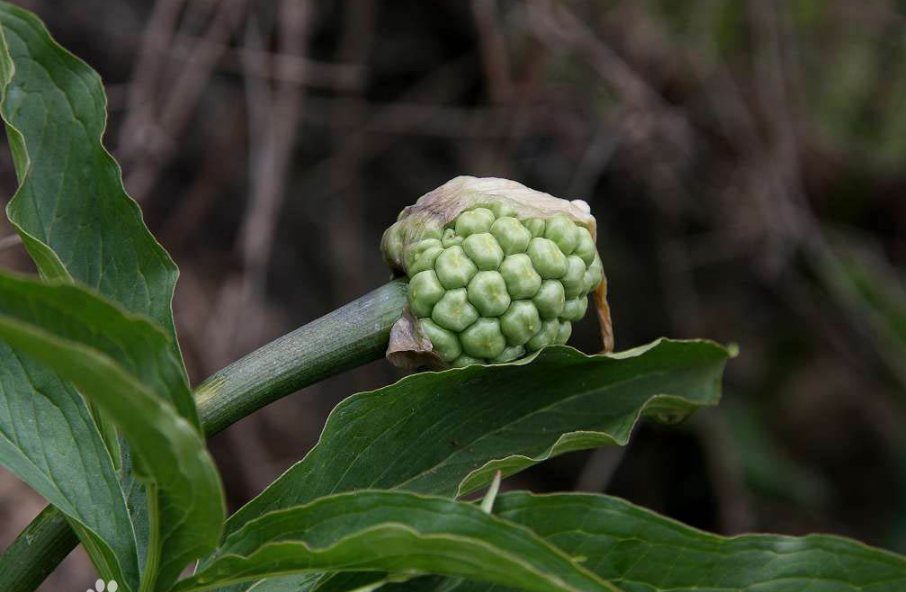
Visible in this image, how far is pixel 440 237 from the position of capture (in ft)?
4.36

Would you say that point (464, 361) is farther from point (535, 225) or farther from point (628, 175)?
point (628, 175)

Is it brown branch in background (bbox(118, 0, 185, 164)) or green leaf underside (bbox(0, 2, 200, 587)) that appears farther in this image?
brown branch in background (bbox(118, 0, 185, 164))

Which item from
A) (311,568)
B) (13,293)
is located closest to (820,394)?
(311,568)

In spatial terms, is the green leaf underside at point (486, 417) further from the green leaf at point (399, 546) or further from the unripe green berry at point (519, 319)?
the green leaf at point (399, 546)

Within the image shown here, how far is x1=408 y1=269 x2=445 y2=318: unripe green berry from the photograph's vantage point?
1.27 meters

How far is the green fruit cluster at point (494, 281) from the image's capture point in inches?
49.7

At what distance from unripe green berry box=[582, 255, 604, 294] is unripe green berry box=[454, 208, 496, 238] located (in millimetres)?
175

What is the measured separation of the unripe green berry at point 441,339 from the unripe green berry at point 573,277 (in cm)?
19

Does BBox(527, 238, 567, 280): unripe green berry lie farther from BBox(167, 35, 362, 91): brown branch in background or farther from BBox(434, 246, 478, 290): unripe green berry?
BBox(167, 35, 362, 91): brown branch in background

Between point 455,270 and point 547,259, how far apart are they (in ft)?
0.46

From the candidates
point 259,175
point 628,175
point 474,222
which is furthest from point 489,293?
point 628,175

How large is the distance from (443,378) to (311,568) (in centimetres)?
33

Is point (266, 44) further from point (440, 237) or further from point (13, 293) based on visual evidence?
point (13, 293)

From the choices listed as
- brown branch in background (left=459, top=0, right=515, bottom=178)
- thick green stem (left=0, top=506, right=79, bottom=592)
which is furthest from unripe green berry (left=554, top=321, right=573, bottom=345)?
brown branch in background (left=459, top=0, right=515, bottom=178)
